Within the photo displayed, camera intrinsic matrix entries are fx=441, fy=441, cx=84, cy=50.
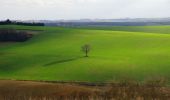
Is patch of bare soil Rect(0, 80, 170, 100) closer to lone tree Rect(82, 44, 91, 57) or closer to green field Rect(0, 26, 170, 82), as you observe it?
green field Rect(0, 26, 170, 82)

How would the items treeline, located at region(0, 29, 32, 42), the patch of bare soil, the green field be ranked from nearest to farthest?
the patch of bare soil
the green field
treeline, located at region(0, 29, 32, 42)

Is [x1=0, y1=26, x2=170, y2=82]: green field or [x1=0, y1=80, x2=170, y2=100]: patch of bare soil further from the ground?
[x1=0, y1=80, x2=170, y2=100]: patch of bare soil

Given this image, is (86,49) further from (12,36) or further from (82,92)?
(82,92)

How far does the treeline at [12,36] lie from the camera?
280 feet

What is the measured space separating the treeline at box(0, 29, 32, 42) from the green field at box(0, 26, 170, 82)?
2359mm

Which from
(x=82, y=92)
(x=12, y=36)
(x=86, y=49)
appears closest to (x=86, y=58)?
(x=86, y=49)

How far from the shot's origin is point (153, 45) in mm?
74875

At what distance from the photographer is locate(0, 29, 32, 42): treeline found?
85225 millimetres

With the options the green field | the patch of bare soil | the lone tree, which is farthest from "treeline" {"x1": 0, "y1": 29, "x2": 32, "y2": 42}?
the patch of bare soil

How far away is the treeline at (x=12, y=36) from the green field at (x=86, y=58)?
236cm

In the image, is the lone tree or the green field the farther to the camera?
the lone tree

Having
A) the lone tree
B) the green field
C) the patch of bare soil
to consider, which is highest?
the patch of bare soil

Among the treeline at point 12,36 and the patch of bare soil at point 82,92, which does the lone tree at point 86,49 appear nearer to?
the patch of bare soil at point 82,92

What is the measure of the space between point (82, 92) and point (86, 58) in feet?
84.0
